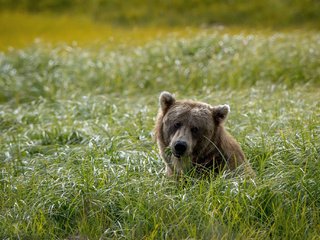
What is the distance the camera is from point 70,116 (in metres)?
10.1

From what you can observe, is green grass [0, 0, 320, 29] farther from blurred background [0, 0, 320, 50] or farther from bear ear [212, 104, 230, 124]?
bear ear [212, 104, 230, 124]

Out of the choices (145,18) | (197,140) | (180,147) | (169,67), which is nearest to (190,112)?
(197,140)

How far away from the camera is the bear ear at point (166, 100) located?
704 centimetres

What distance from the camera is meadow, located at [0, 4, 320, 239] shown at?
588 centimetres

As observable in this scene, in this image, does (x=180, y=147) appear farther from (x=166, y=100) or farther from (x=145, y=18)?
(x=145, y=18)

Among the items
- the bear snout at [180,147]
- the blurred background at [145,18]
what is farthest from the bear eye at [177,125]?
the blurred background at [145,18]

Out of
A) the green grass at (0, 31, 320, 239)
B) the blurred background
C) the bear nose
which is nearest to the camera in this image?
the green grass at (0, 31, 320, 239)

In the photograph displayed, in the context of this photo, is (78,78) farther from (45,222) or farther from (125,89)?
(45,222)

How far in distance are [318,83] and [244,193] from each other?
21.4 ft

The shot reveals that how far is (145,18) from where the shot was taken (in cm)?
2488

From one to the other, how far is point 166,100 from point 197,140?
0.59 meters

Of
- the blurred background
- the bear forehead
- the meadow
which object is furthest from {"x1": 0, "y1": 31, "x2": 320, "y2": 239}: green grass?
the blurred background

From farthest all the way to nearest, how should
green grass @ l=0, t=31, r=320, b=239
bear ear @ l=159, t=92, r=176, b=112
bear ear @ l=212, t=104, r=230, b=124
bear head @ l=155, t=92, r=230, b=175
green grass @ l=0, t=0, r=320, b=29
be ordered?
green grass @ l=0, t=0, r=320, b=29
bear ear @ l=159, t=92, r=176, b=112
bear ear @ l=212, t=104, r=230, b=124
bear head @ l=155, t=92, r=230, b=175
green grass @ l=0, t=31, r=320, b=239

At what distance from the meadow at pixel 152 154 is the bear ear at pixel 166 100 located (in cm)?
60
